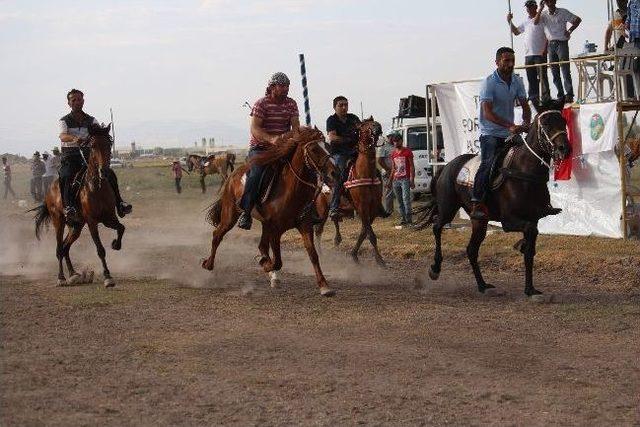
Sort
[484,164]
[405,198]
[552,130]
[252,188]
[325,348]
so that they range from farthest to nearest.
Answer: [405,198], [252,188], [484,164], [552,130], [325,348]

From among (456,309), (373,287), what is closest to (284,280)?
(373,287)

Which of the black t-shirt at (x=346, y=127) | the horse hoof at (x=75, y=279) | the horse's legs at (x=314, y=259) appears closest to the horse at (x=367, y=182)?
the black t-shirt at (x=346, y=127)

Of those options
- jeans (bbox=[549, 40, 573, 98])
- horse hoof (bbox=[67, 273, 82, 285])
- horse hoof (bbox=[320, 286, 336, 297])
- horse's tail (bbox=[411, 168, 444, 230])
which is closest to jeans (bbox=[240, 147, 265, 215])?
horse hoof (bbox=[320, 286, 336, 297])

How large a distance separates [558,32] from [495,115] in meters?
5.76

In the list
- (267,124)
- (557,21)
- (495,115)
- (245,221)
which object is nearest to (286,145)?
(267,124)

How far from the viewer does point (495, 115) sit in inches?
512

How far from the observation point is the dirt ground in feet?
23.8

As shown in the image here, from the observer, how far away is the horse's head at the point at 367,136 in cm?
1620

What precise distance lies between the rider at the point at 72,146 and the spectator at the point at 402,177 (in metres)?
9.03

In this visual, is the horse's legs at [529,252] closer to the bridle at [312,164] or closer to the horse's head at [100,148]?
the bridle at [312,164]

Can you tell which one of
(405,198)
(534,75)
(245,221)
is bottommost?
(405,198)

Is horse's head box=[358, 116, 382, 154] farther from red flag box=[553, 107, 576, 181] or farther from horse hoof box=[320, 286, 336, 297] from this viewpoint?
horse hoof box=[320, 286, 336, 297]

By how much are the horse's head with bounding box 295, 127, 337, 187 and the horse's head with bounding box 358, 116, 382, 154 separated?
10.8 feet

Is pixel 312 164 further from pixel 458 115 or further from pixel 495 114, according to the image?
pixel 458 115
